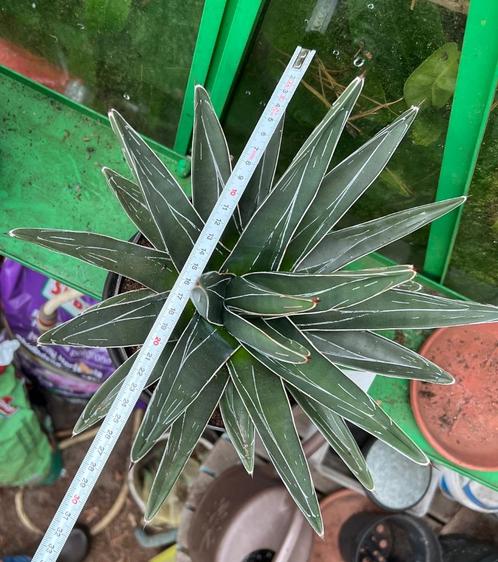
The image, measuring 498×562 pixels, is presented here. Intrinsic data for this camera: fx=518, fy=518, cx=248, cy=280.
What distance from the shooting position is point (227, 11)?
94cm

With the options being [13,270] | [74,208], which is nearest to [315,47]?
[74,208]

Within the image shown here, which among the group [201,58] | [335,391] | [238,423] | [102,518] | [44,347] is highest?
[201,58]

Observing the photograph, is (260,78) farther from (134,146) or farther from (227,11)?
(134,146)

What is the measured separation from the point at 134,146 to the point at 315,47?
446 mm

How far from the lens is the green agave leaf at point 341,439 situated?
2.36 feet

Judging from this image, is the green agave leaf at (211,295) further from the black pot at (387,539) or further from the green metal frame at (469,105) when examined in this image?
the black pot at (387,539)

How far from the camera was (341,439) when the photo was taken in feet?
2.41

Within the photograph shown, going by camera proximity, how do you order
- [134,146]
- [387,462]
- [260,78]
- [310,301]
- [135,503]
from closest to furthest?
1. [310,301]
2. [134,146]
3. [260,78]
4. [387,462]
5. [135,503]

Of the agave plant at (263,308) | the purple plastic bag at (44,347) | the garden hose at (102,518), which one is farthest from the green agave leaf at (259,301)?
the garden hose at (102,518)

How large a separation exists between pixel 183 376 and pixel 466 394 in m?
0.70

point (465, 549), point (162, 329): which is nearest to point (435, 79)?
point (162, 329)

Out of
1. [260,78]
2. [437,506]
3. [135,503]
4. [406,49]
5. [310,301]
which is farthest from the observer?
[135,503]

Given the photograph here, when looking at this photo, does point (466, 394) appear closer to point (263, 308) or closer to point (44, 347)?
point (263, 308)

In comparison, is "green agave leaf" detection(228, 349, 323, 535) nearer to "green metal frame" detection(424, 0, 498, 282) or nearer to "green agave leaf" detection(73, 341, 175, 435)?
"green agave leaf" detection(73, 341, 175, 435)
